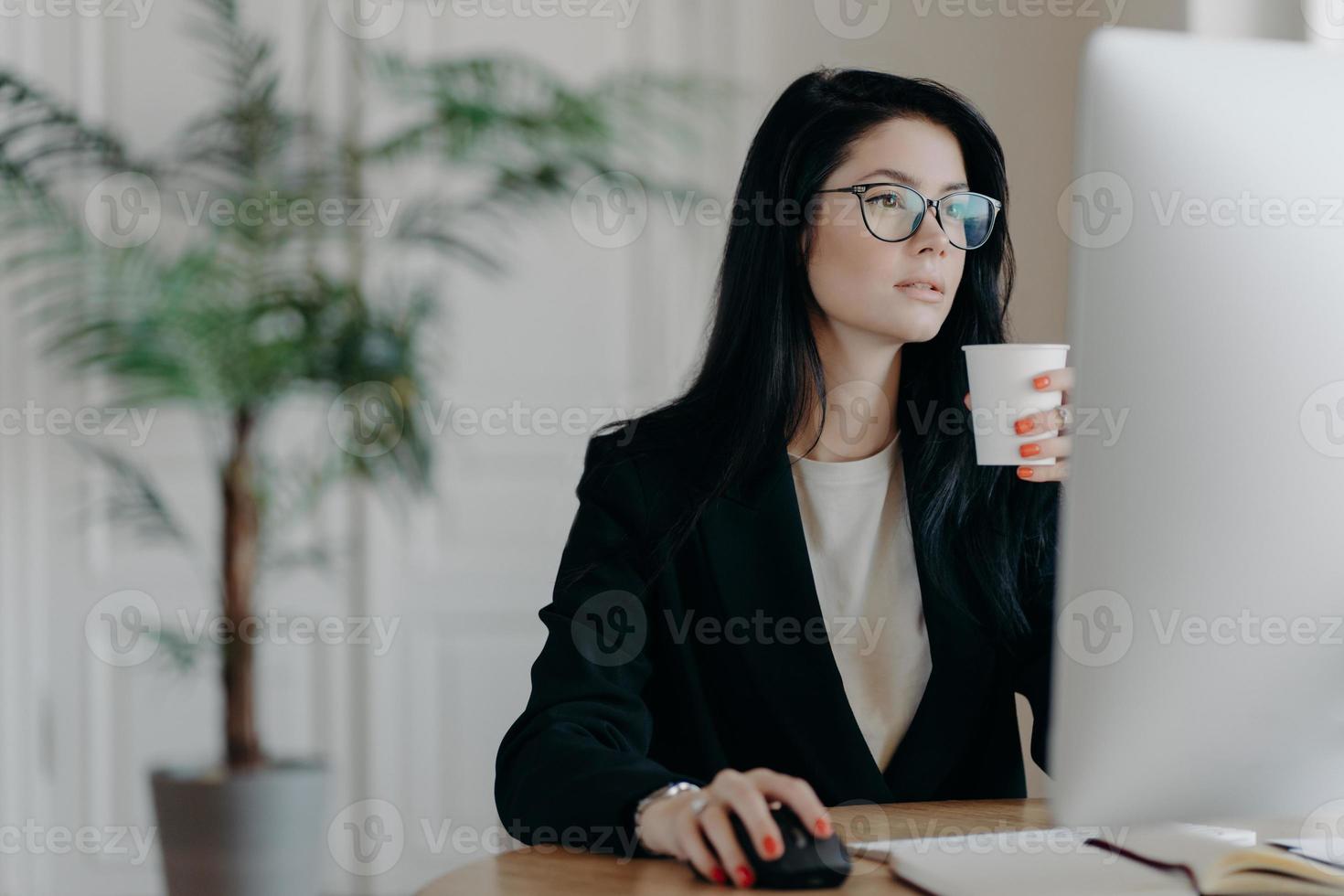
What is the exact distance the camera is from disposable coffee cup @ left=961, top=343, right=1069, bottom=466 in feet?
3.83

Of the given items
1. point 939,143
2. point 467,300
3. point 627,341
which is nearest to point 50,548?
point 467,300

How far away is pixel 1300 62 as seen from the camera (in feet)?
2.03

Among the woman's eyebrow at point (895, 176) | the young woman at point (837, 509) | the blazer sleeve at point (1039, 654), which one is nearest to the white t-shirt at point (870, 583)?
the young woman at point (837, 509)

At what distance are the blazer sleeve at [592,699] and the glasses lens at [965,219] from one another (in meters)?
0.47

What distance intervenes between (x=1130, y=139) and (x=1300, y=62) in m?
0.09

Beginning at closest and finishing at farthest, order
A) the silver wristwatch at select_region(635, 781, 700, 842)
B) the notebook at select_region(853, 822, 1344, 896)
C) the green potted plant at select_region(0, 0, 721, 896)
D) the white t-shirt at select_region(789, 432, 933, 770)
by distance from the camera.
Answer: the notebook at select_region(853, 822, 1344, 896) < the silver wristwatch at select_region(635, 781, 700, 842) < the white t-shirt at select_region(789, 432, 933, 770) < the green potted plant at select_region(0, 0, 721, 896)

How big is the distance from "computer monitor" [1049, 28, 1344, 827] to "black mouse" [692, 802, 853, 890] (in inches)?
7.8

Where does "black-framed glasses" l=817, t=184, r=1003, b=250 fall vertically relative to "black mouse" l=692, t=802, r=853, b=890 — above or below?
above

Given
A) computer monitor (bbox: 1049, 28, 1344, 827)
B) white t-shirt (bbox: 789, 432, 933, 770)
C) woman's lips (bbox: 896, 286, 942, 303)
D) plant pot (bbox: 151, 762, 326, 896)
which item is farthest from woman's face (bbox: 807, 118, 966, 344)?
plant pot (bbox: 151, 762, 326, 896)

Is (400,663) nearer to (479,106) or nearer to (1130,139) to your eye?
(479,106)

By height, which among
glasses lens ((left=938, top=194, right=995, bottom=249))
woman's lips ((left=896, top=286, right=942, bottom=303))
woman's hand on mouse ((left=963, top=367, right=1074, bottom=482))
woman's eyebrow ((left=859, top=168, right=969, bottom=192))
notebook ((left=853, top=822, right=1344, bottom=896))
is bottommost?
notebook ((left=853, top=822, right=1344, bottom=896))

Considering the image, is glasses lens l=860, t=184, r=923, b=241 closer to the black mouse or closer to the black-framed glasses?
the black-framed glasses

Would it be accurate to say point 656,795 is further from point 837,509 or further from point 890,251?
point 890,251

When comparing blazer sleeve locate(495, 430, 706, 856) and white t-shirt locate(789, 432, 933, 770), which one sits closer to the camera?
blazer sleeve locate(495, 430, 706, 856)
